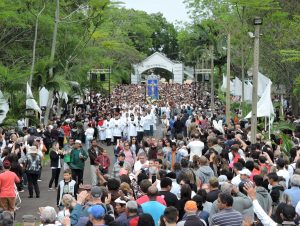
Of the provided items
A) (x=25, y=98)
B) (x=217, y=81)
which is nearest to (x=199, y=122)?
(x=25, y=98)

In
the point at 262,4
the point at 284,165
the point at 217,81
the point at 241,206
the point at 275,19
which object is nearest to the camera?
the point at 241,206

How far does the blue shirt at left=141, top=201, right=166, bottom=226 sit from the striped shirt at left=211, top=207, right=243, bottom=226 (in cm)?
117

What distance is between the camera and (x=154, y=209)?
476 inches

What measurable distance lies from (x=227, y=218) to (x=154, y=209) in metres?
1.45

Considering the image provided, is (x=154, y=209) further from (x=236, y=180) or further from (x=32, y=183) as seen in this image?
(x=32, y=183)

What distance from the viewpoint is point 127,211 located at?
37.1 ft

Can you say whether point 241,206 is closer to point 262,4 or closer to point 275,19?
point 262,4

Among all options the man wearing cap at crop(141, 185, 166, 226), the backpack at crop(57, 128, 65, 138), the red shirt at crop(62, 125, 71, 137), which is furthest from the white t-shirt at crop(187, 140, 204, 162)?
the red shirt at crop(62, 125, 71, 137)

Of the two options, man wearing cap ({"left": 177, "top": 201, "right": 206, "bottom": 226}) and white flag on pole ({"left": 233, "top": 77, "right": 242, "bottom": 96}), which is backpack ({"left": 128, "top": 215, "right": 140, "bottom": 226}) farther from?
white flag on pole ({"left": 233, "top": 77, "right": 242, "bottom": 96})

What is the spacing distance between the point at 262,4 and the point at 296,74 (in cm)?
589

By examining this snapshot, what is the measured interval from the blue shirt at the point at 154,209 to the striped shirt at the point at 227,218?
1.17 metres

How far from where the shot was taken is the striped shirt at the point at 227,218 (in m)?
11.0

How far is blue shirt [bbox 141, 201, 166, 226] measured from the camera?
1202 centimetres

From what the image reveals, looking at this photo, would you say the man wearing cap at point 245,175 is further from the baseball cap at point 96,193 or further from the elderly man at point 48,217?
the elderly man at point 48,217
